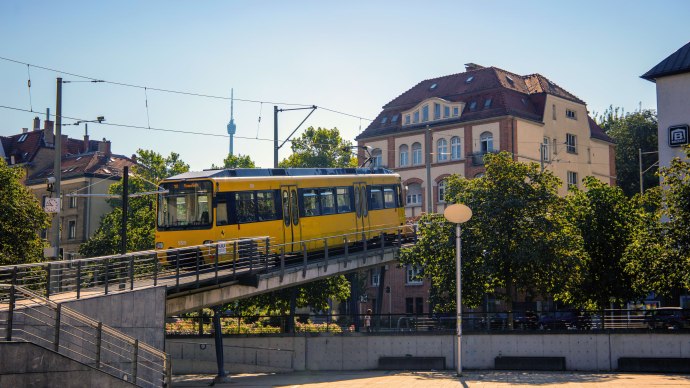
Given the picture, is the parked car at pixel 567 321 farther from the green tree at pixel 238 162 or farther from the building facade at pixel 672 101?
the green tree at pixel 238 162

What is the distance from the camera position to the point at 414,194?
221ft

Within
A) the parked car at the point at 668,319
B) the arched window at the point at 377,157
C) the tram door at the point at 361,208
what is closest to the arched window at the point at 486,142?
the arched window at the point at 377,157

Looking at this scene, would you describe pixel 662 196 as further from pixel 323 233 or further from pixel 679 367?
pixel 323 233

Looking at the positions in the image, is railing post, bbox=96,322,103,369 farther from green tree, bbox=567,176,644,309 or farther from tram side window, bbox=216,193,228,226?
green tree, bbox=567,176,644,309

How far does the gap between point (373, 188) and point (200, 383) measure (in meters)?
10.4

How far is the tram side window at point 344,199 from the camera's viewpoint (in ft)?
113

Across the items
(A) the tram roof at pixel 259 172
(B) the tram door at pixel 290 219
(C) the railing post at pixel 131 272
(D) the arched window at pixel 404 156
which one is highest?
(D) the arched window at pixel 404 156

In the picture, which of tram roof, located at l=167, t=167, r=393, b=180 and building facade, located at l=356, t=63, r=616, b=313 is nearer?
tram roof, located at l=167, t=167, r=393, b=180

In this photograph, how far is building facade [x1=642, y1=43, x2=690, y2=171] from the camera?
43.5m

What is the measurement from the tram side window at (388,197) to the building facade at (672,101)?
47.0 ft

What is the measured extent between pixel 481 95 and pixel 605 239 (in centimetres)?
2950

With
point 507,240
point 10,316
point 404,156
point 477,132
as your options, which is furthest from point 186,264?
point 404,156

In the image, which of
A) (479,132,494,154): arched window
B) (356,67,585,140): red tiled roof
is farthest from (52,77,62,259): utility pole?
(479,132,494,154): arched window

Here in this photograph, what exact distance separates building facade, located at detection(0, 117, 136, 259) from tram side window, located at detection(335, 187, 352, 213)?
42227mm
